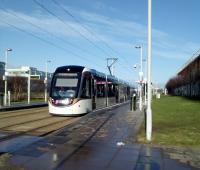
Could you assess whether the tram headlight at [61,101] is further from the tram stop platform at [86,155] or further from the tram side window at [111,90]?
the tram side window at [111,90]

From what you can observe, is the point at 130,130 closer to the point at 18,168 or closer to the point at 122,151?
the point at 122,151

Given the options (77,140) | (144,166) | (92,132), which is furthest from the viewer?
(92,132)

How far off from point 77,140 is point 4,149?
3.03 meters

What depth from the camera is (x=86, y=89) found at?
92.4ft

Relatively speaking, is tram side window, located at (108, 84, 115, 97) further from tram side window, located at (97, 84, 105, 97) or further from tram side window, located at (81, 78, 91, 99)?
tram side window, located at (81, 78, 91, 99)

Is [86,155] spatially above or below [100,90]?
below

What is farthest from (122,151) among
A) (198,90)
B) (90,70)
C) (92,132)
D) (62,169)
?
(198,90)

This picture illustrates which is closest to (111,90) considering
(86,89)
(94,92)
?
(94,92)

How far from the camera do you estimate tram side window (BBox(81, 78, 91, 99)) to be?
27516 millimetres

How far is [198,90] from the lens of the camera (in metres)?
82.8

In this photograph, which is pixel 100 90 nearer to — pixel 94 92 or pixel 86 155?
pixel 94 92

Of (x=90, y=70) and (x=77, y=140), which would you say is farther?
(x=90, y=70)

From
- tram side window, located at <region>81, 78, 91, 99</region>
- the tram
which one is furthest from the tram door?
tram side window, located at <region>81, 78, 91, 99</region>

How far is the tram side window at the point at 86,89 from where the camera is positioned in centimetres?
2752
